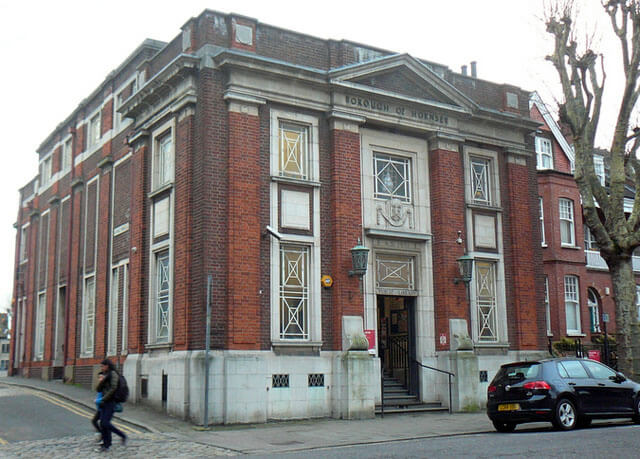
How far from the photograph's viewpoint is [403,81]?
19.6m

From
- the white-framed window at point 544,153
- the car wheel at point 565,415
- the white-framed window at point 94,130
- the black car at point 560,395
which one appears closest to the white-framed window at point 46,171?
the white-framed window at point 94,130

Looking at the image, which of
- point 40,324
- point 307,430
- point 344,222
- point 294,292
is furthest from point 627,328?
point 40,324

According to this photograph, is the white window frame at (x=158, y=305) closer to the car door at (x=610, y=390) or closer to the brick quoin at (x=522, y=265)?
the car door at (x=610, y=390)

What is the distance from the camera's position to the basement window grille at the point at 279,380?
16.2 metres

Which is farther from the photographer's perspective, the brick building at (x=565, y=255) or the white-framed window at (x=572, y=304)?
the white-framed window at (x=572, y=304)

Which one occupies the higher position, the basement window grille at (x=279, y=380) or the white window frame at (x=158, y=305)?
the white window frame at (x=158, y=305)

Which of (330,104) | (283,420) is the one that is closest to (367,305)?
(283,420)

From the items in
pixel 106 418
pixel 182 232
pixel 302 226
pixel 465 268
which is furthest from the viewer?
pixel 465 268

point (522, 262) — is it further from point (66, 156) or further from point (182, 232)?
point (66, 156)

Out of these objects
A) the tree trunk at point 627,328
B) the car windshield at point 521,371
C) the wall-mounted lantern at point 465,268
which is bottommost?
the car windshield at point 521,371

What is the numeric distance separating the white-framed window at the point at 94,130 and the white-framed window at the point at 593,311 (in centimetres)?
2087

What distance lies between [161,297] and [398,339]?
645 centimetres

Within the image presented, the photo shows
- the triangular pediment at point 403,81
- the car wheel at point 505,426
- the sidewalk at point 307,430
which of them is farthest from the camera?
the triangular pediment at point 403,81

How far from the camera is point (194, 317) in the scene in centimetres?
1619
